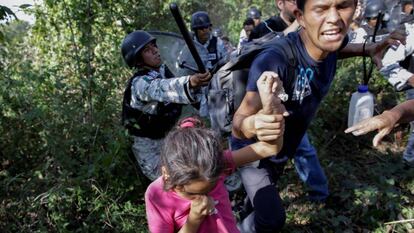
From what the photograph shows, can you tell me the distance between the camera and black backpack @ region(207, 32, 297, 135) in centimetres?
232

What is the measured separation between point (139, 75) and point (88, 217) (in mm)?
1221

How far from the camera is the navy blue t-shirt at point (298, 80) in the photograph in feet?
7.30

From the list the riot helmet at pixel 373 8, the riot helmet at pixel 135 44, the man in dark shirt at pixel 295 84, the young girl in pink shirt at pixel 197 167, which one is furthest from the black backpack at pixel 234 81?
the riot helmet at pixel 373 8

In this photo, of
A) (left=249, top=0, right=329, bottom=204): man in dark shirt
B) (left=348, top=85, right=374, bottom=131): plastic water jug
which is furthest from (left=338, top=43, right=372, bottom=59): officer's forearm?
(left=249, top=0, right=329, bottom=204): man in dark shirt

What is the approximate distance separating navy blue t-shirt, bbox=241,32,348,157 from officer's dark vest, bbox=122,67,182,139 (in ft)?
3.50

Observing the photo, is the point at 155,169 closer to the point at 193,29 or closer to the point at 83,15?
the point at 83,15

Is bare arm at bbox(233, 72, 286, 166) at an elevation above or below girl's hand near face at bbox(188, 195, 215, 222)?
above

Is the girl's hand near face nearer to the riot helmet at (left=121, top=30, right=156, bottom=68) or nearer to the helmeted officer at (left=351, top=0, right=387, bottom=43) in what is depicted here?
the riot helmet at (left=121, top=30, right=156, bottom=68)

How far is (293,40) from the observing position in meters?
2.41

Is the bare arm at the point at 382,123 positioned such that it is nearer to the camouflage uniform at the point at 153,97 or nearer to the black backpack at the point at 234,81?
the black backpack at the point at 234,81

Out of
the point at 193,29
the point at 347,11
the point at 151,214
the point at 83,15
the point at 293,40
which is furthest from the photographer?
the point at 193,29

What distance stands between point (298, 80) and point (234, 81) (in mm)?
394

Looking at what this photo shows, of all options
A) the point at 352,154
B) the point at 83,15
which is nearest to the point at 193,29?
the point at 83,15

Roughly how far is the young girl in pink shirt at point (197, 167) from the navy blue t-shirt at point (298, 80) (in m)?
0.45
